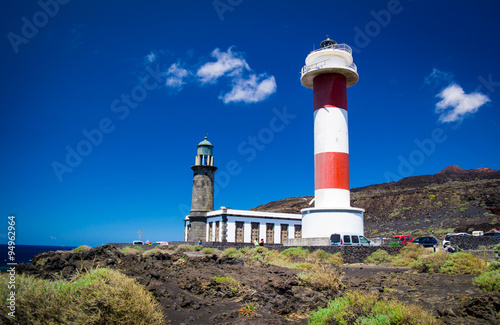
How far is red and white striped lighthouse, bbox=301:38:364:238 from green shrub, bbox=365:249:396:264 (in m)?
2.48

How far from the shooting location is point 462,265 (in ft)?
40.8

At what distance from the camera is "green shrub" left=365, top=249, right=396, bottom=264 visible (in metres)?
18.2

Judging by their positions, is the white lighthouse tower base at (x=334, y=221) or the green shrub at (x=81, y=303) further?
the white lighthouse tower base at (x=334, y=221)

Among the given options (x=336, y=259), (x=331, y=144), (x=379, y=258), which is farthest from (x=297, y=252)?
(x=331, y=144)

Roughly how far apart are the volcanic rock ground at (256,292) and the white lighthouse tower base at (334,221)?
27.0 feet

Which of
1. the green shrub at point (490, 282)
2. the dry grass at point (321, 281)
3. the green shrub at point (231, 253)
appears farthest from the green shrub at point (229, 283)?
the green shrub at point (231, 253)

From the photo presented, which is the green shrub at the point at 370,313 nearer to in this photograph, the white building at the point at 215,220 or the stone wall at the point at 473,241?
the stone wall at the point at 473,241

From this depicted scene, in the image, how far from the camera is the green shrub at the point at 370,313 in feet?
17.5

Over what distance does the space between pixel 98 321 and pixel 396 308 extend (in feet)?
15.1

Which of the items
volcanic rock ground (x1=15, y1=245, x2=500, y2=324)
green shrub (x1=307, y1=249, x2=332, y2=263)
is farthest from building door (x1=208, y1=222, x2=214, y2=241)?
volcanic rock ground (x1=15, y1=245, x2=500, y2=324)

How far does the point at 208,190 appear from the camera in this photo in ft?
105

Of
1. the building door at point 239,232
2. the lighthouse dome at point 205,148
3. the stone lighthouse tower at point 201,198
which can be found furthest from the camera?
the lighthouse dome at point 205,148

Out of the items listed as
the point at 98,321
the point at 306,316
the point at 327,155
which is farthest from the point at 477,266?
the point at 98,321

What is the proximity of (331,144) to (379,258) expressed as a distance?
7057mm
